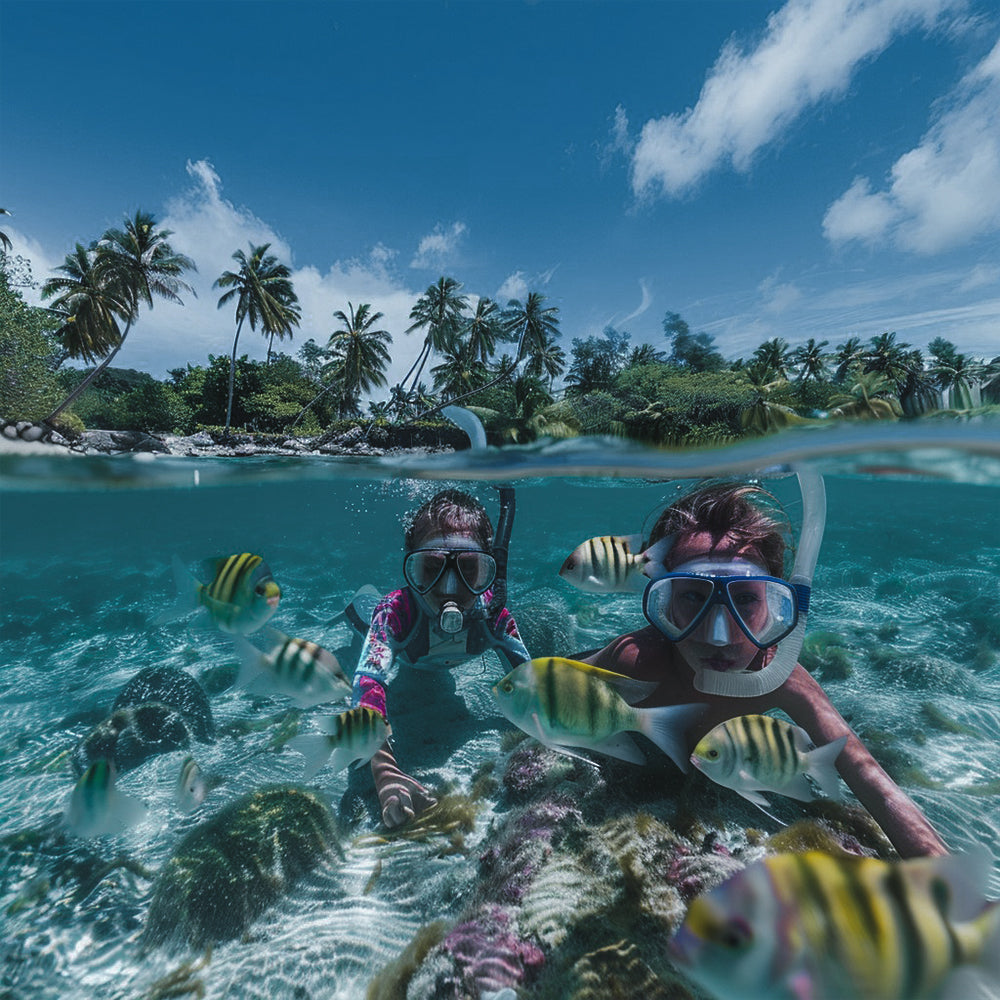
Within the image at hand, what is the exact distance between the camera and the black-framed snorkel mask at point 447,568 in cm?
406

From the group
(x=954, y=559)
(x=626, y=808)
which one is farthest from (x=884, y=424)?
(x=954, y=559)

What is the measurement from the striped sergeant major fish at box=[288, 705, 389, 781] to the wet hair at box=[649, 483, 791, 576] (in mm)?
2076

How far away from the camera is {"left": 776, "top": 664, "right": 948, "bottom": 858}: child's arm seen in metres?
2.22

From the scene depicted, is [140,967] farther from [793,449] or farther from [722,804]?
[793,449]

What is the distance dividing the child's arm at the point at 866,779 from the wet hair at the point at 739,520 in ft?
2.43

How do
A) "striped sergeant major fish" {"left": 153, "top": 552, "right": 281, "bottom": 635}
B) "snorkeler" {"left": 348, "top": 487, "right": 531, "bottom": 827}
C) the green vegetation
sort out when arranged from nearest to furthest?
"striped sergeant major fish" {"left": 153, "top": 552, "right": 281, "bottom": 635}
"snorkeler" {"left": 348, "top": 487, "right": 531, "bottom": 827}
the green vegetation

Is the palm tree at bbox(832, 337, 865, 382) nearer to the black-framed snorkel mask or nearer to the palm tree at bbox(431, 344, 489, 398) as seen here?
the palm tree at bbox(431, 344, 489, 398)

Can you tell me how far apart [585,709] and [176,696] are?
5.57 meters

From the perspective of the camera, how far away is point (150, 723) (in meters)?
5.12

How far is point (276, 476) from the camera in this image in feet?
50.9

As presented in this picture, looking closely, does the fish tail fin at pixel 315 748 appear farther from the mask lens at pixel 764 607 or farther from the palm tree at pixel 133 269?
the palm tree at pixel 133 269

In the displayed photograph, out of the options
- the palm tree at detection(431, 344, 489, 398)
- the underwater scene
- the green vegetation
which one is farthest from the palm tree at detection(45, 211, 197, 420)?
the underwater scene

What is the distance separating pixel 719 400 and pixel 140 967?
38.1 metres

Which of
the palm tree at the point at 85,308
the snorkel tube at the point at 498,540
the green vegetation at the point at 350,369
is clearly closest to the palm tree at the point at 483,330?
the green vegetation at the point at 350,369
